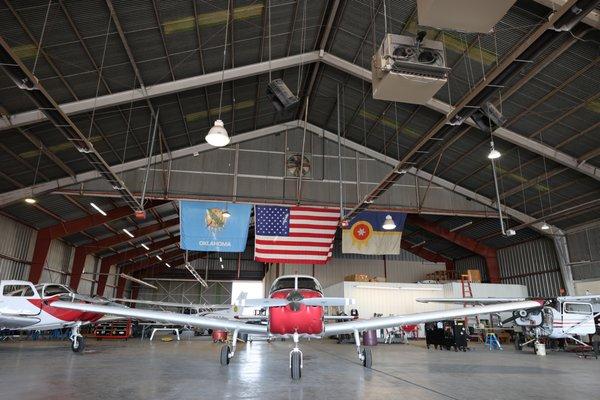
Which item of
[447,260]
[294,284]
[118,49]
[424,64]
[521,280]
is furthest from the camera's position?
[447,260]

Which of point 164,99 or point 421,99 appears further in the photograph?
point 164,99

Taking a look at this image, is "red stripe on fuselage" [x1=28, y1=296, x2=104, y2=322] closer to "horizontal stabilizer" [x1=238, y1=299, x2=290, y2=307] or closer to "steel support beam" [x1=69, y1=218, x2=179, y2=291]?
"horizontal stabilizer" [x1=238, y1=299, x2=290, y2=307]

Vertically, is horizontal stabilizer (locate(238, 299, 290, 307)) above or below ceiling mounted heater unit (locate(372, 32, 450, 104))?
below

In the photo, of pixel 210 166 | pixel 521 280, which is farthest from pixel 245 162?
pixel 521 280

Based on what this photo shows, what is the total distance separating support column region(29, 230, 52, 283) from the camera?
17.0 m

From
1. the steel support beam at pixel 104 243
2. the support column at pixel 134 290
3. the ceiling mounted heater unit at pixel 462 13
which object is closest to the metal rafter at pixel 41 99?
the ceiling mounted heater unit at pixel 462 13

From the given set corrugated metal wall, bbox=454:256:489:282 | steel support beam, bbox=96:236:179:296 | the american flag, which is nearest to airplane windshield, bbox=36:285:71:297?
the american flag

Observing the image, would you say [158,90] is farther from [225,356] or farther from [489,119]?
[489,119]

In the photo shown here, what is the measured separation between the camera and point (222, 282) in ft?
135

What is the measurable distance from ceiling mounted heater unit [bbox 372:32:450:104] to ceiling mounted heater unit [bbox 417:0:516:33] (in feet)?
4.14

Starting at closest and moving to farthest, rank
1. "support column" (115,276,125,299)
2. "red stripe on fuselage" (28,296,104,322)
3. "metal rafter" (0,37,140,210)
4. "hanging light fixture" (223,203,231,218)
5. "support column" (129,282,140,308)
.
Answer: "metal rafter" (0,37,140,210) → "red stripe on fuselage" (28,296,104,322) → "hanging light fixture" (223,203,231,218) → "support column" (115,276,125,299) → "support column" (129,282,140,308)

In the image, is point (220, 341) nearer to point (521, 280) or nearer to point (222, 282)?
point (521, 280)

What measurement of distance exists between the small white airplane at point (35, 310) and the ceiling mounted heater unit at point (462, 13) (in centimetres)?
1106

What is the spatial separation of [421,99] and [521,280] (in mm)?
20598
